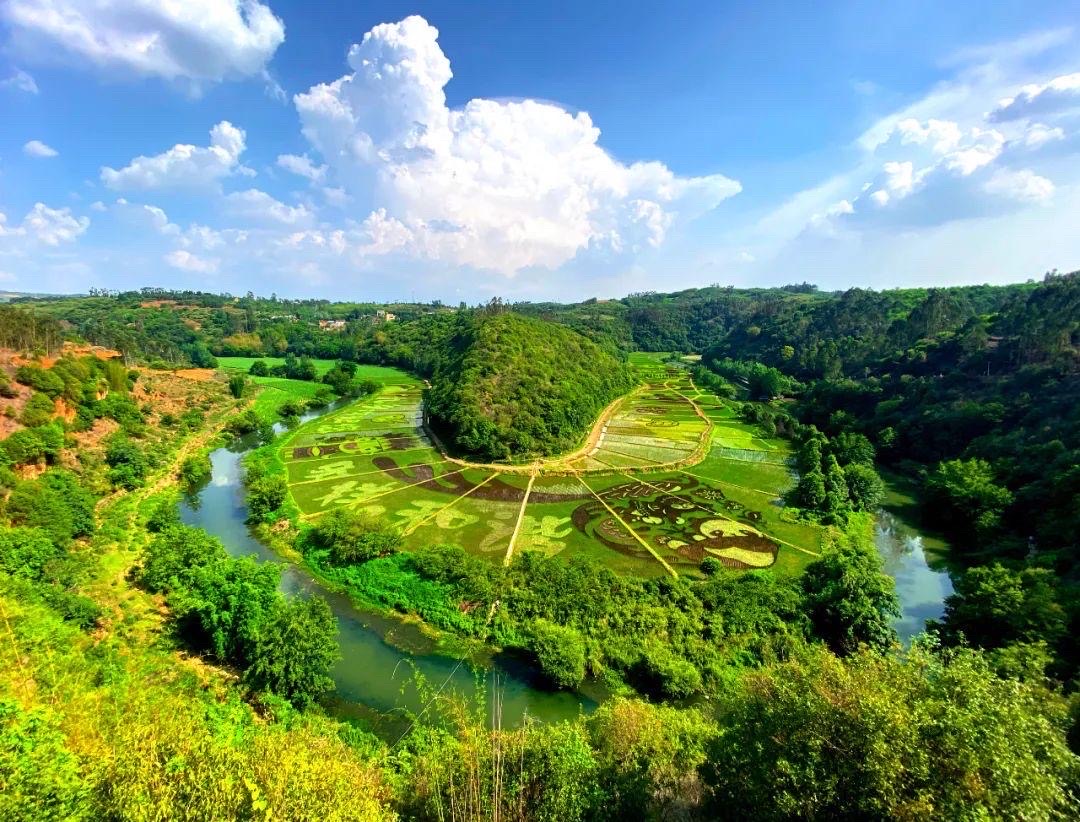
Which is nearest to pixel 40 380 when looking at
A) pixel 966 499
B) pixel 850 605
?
pixel 850 605

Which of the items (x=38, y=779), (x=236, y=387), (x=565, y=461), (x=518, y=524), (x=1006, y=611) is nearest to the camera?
(x=38, y=779)

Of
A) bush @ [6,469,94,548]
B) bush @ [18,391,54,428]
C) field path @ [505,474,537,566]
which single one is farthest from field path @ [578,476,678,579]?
bush @ [18,391,54,428]

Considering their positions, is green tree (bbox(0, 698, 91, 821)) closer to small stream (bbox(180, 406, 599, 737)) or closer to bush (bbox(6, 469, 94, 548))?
small stream (bbox(180, 406, 599, 737))

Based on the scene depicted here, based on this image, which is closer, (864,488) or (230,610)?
(230,610)

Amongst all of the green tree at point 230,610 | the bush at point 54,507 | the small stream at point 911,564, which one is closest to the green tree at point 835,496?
the small stream at point 911,564

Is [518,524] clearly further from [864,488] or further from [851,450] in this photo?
[851,450]

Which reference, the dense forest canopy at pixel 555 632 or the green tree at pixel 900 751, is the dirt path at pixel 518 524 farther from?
the green tree at pixel 900 751
